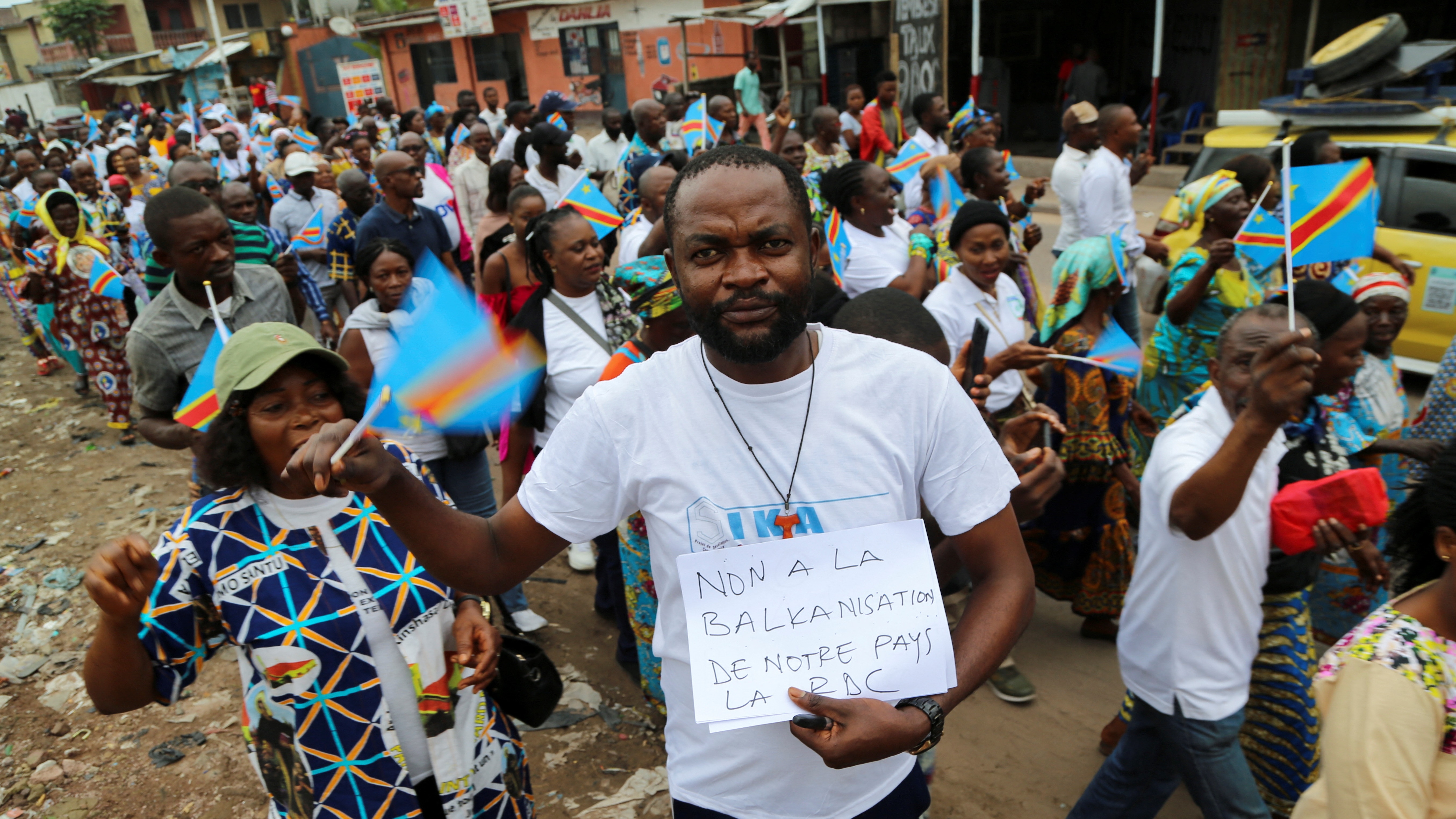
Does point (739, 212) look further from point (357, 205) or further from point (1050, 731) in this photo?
point (357, 205)

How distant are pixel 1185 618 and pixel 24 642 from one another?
5.42m

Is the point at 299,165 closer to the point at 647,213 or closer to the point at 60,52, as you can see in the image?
the point at 647,213

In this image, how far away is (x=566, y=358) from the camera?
3.69m

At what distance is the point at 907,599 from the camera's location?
145cm

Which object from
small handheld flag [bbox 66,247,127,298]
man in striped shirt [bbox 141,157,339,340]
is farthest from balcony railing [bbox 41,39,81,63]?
man in striped shirt [bbox 141,157,339,340]

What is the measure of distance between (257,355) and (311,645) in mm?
646

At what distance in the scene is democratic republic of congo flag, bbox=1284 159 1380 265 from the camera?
317 centimetres

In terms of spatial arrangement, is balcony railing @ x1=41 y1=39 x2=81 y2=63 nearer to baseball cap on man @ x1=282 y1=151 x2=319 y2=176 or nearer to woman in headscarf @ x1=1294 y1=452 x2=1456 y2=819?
baseball cap on man @ x1=282 y1=151 x2=319 y2=176


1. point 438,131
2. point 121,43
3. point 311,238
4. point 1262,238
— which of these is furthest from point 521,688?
point 121,43

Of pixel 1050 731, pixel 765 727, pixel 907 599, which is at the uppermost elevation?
pixel 907 599

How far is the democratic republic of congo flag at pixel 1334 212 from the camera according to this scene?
3.17 m

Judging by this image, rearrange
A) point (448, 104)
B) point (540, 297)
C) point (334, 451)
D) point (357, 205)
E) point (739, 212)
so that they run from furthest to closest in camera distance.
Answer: point (448, 104) < point (357, 205) < point (540, 297) < point (739, 212) < point (334, 451)

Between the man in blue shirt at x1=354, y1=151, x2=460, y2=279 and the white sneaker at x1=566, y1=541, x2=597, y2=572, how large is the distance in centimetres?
212

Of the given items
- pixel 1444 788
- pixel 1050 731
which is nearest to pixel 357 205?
pixel 1050 731
